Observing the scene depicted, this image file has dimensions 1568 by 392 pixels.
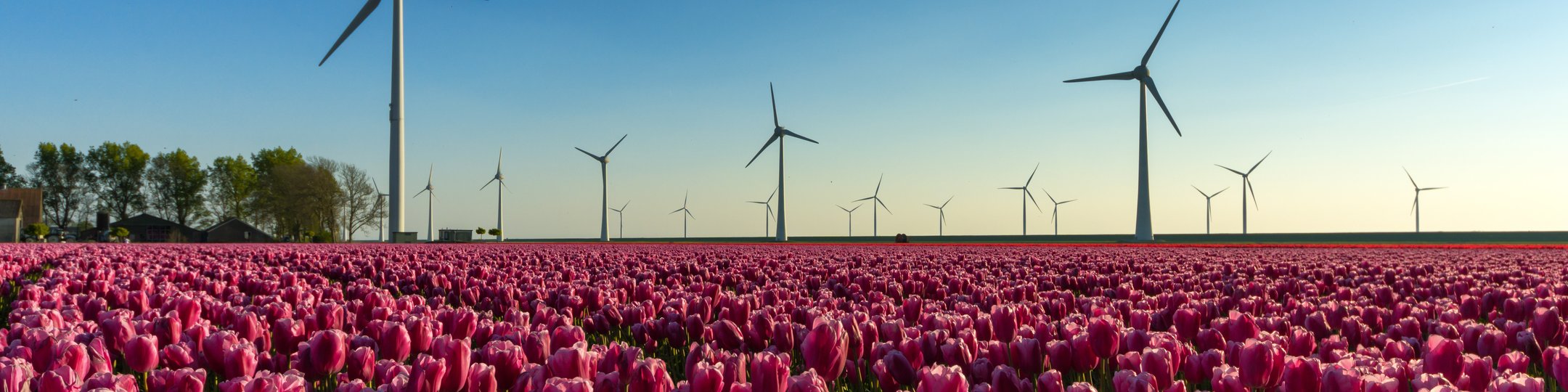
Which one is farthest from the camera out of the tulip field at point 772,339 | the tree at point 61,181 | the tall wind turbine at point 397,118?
the tree at point 61,181

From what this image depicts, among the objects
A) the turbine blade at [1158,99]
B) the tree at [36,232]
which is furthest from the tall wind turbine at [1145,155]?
the tree at [36,232]

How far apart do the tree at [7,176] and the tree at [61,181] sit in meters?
5.16

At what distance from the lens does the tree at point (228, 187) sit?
384ft

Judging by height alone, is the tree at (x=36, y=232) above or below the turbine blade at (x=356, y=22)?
below

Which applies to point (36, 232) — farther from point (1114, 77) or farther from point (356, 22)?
point (1114, 77)

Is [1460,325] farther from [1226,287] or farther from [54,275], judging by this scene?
[54,275]

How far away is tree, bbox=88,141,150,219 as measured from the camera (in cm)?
11675

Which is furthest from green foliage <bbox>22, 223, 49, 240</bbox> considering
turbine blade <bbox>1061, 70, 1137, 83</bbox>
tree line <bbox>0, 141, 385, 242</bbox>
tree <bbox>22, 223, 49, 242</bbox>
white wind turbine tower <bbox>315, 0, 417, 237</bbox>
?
turbine blade <bbox>1061, 70, 1137, 83</bbox>

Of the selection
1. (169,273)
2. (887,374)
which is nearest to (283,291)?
(169,273)

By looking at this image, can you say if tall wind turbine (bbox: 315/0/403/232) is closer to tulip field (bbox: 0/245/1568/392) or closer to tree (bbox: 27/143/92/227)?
tulip field (bbox: 0/245/1568/392)

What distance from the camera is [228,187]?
118 m

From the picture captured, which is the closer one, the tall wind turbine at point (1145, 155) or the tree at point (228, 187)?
the tall wind turbine at point (1145, 155)

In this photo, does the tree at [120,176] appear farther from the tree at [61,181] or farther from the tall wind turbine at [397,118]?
the tall wind turbine at [397,118]

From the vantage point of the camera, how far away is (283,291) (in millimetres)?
6848
